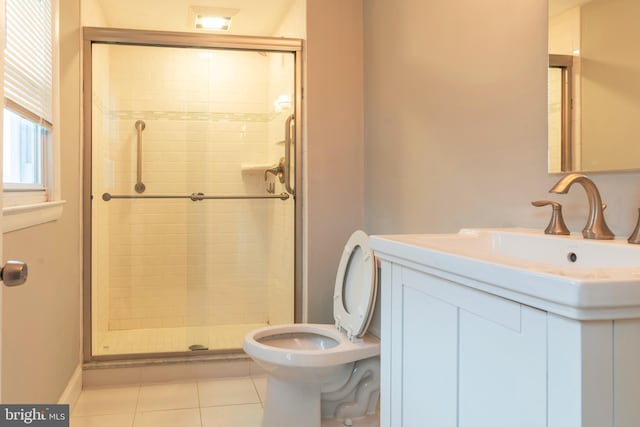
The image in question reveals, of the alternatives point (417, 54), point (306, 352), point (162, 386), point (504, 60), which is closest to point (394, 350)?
point (306, 352)

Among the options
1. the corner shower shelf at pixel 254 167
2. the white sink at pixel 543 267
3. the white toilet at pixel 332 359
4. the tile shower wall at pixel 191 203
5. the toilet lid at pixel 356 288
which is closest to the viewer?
the white sink at pixel 543 267

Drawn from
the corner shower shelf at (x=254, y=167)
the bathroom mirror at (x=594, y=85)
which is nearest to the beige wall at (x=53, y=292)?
the corner shower shelf at (x=254, y=167)

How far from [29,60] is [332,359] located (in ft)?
5.01

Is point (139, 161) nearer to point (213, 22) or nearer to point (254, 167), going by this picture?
point (254, 167)

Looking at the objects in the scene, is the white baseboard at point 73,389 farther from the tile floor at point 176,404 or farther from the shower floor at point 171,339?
the shower floor at point 171,339

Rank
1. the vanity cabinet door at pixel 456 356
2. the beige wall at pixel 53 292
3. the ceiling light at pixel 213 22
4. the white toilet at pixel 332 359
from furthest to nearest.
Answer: the ceiling light at pixel 213 22 < the white toilet at pixel 332 359 < the beige wall at pixel 53 292 < the vanity cabinet door at pixel 456 356

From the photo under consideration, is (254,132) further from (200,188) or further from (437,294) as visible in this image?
(437,294)

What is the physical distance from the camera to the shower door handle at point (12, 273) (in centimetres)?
104

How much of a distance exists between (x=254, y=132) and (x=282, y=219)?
571mm

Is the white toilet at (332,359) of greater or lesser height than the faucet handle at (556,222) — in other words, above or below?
below

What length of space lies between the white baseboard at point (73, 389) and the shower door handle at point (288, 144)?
4.86 feet

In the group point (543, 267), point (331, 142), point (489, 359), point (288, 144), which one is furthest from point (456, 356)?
point (288, 144)

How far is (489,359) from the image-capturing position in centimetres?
97

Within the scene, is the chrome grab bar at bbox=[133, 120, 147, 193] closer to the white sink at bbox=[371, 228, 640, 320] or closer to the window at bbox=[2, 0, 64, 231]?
the window at bbox=[2, 0, 64, 231]
